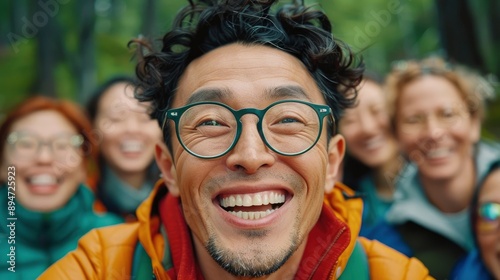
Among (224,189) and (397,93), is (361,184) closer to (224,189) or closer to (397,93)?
(397,93)

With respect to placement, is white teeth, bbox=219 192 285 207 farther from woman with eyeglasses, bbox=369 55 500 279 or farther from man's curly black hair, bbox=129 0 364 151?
woman with eyeglasses, bbox=369 55 500 279

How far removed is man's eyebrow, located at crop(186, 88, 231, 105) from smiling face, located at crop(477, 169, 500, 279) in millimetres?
2024

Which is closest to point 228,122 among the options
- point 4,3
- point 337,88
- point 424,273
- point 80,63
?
point 337,88

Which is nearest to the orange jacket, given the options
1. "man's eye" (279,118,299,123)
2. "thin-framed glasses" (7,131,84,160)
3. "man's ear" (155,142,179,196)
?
"man's ear" (155,142,179,196)

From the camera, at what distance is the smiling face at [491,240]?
10.8 feet

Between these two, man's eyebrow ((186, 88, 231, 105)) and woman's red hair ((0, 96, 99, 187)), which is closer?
man's eyebrow ((186, 88, 231, 105))

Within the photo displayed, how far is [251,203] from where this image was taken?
2123 mm

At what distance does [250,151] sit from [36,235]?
2.18 m

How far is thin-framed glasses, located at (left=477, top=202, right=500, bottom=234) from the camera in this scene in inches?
130

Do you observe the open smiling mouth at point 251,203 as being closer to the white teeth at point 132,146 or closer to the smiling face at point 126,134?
the smiling face at point 126,134

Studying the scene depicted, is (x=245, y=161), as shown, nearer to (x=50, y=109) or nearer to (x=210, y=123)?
(x=210, y=123)

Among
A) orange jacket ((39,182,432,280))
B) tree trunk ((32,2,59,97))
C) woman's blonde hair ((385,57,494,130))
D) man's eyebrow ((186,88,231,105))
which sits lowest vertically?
tree trunk ((32,2,59,97))

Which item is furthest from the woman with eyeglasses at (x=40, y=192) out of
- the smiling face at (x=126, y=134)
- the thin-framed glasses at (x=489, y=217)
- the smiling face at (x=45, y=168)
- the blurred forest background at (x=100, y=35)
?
the blurred forest background at (x=100, y=35)

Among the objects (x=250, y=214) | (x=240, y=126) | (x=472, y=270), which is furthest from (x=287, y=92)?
(x=472, y=270)
